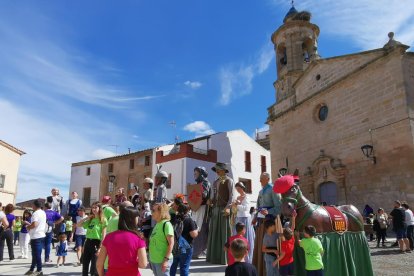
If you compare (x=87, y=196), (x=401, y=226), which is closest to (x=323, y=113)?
(x=401, y=226)

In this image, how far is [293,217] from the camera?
5129 mm

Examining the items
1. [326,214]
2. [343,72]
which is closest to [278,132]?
[343,72]

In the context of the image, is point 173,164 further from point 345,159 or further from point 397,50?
point 397,50

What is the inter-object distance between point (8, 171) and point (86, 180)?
11.3 m

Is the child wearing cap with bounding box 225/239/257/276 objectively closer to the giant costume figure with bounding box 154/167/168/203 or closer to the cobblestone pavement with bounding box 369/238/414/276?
the giant costume figure with bounding box 154/167/168/203

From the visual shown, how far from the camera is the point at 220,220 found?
24.2ft

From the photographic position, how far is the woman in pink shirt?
3301 millimetres

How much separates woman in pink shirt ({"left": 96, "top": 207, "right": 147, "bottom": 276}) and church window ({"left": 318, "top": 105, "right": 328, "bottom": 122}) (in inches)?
650

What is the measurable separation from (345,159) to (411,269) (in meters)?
9.70

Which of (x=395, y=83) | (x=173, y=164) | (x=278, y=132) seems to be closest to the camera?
(x=395, y=83)

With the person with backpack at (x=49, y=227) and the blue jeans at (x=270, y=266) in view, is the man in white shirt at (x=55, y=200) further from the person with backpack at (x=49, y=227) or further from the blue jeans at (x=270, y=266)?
the blue jeans at (x=270, y=266)

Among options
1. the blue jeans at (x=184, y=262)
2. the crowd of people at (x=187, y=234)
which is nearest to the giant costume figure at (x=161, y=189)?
the crowd of people at (x=187, y=234)

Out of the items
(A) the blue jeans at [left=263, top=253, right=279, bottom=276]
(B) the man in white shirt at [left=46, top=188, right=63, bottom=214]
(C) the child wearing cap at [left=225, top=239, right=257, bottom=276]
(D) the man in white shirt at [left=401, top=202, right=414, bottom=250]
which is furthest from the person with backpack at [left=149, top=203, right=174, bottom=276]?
(D) the man in white shirt at [left=401, top=202, right=414, bottom=250]

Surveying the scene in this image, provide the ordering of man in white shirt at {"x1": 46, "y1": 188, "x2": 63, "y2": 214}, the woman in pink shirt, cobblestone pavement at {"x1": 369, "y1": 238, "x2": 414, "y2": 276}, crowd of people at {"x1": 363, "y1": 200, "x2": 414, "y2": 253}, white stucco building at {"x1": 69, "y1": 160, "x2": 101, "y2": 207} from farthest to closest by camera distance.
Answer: white stucco building at {"x1": 69, "y1": 160, "x2": 101, "y2": 207} → man in white shirt at {"x1": 46, "y1": 188, "x2": 63, "y2": 214} → crowd of people at {"x1": 363, "y1": 200, "x2": 414, "y2": 253} → cobblestone pavement at {"x1": 369, "y1": 238, "x2": 414, "y2": 276} → the woman in pink shirt
